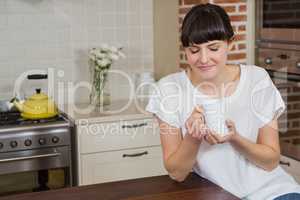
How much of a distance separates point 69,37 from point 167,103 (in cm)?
204

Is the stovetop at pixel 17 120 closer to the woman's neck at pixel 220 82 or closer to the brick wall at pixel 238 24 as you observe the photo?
the brick wall at pixel 238 24

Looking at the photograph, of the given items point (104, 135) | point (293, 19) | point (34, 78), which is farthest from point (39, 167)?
point (293, 19)

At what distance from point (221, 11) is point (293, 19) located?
4.76 ft

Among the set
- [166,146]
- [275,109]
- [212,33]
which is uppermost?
[212,33]

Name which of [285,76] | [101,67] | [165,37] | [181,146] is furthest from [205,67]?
[165,37]

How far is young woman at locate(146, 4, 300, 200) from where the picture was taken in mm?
1624

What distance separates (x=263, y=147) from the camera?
169cm

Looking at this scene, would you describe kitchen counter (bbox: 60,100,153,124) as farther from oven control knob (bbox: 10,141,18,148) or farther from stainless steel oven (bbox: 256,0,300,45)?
stainless steel oven (bbox: 256,0,300,45)

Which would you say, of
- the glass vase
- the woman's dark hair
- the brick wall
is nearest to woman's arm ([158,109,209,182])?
the woman's dark hair

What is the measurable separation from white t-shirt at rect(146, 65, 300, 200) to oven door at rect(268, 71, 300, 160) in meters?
1.29

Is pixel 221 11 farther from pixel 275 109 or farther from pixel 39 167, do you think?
pixel 39 167

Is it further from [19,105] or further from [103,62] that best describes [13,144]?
[103,62]

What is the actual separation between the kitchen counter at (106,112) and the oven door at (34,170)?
25 cm

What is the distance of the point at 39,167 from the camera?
10.1 ft
